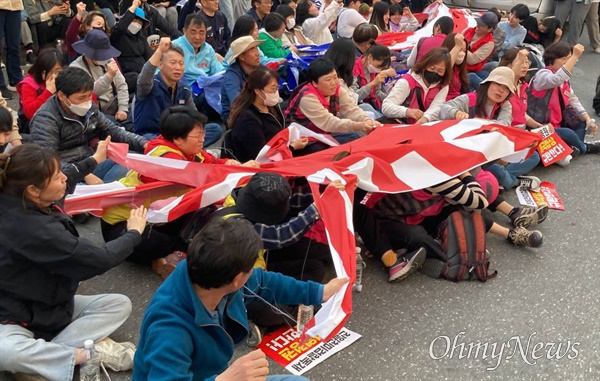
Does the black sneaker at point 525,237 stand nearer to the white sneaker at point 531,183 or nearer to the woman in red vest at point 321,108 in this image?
the white sneaker at point 531,183

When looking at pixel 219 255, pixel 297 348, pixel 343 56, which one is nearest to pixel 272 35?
pixel 343 56

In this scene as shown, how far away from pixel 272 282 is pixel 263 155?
199 cm

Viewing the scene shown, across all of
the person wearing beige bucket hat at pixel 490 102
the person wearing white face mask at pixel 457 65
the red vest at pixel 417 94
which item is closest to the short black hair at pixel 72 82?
the red vest at pixel 417 94

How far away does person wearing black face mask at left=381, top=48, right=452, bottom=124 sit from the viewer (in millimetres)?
5195

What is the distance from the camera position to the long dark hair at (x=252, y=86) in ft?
14.4

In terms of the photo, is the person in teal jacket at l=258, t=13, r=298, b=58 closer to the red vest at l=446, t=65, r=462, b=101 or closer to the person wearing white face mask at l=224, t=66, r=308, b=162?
the red vest at l=446, t=65, r=462, b=101

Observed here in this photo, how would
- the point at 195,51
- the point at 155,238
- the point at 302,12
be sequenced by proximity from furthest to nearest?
the point at 302,12 → the point at 195,51 → the point at 155,238

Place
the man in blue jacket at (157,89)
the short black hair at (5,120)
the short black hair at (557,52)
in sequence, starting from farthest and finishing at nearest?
the short black hair at (557,52), the man in blue jacket at (157,89), the short black hair at (5,120)

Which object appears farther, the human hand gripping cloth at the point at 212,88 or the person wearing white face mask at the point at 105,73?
the human hand gripping cloth at the point at 212,88

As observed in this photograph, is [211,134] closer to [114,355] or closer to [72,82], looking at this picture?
[72,82]

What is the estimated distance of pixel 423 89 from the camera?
17.4 feet

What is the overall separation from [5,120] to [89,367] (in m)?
1.70

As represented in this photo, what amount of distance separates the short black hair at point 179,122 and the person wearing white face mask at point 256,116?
2.35 ft

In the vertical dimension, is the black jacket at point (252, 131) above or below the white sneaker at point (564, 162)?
above
